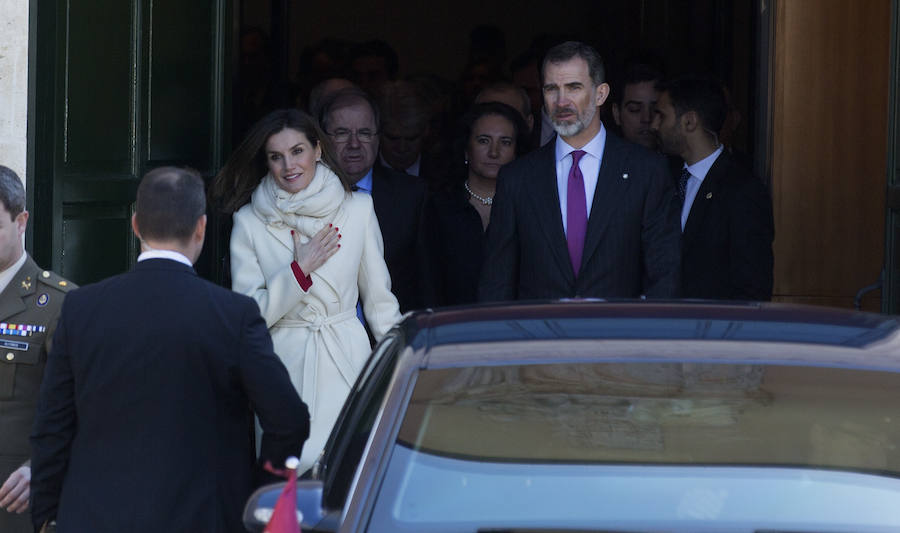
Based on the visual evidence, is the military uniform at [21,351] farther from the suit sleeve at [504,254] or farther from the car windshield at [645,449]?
the suit sleeve at [504,254]

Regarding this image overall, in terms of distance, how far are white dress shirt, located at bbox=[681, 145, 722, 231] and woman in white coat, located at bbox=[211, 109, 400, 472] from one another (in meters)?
1.84

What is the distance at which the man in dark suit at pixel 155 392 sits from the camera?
369 centimetres

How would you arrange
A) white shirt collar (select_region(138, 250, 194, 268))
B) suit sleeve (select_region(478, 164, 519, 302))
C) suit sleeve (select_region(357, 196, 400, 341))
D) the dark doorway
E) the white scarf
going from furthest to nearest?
the dark doorway → suit sleeve (select_region(478, 164, 519, 302)) → suit sleeve (select_region(357, 196, 400, 341)) → the white scarf → white shirt collar (select_region(138, 250, 194, 268))

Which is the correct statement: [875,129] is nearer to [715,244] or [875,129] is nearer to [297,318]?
[715,244]

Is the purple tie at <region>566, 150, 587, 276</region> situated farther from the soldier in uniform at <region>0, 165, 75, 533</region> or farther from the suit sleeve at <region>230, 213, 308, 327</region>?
the soldier in uniform at <region>0, 165, 75, 533</region>

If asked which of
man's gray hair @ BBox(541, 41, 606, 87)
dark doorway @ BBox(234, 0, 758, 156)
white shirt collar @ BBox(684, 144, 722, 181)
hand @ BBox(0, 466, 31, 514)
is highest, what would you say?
dark doorway @ BBox(234, 0, 758, 156)

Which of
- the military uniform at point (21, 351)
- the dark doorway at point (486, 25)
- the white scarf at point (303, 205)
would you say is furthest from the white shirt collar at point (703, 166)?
the dark doorway at point (486, 25)

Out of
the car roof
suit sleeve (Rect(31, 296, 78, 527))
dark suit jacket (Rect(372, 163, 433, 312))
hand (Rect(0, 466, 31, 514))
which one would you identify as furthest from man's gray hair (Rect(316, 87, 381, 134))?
the car roof

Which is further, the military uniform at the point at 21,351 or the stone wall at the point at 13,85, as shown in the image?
the stone wall at the point at 13,85

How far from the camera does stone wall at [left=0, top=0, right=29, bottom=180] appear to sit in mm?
5707

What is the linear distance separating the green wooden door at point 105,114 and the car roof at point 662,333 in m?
2.72

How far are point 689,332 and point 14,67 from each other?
3.46 meters

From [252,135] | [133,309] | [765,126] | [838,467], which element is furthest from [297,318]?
[765,126]

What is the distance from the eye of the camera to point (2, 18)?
225 inches
